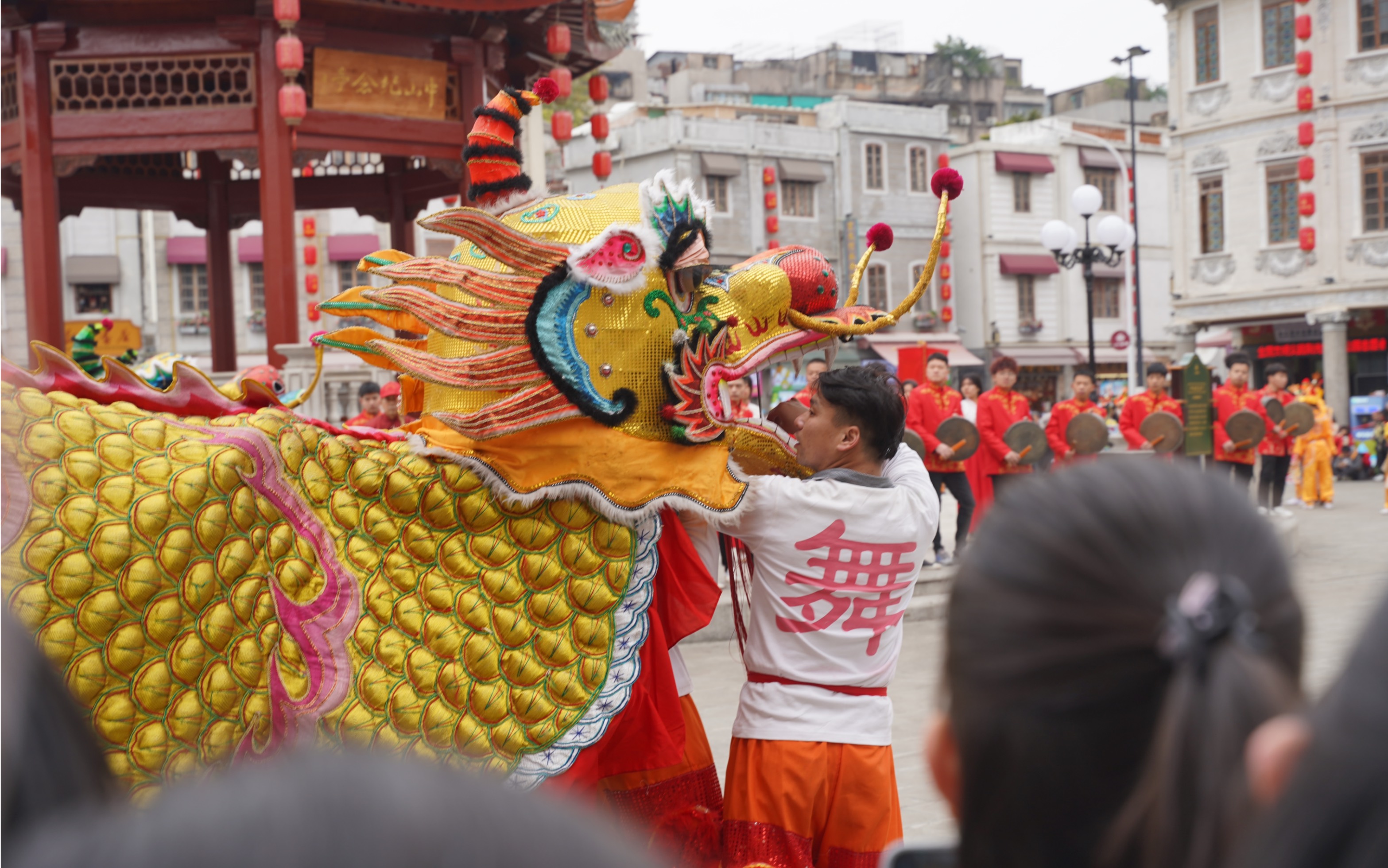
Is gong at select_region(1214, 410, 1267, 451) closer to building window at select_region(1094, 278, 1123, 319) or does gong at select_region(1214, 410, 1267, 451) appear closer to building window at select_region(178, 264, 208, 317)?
building window at select_region(178, 264, 208, 317)

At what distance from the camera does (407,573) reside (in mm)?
2385

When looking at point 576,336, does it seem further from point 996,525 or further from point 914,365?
point 914,365

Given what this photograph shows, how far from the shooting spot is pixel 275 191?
6.59 m

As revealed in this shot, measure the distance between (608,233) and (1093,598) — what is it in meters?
1.74

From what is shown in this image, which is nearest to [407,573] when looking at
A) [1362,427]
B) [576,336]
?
[576,336]

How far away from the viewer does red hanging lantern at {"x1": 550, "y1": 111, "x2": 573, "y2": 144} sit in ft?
26.2

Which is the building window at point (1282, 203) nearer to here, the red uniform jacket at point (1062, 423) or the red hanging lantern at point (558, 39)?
the red uniform jacket at point (1062, 423)

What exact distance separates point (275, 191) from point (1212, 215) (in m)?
19.1

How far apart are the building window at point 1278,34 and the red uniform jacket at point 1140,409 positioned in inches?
539

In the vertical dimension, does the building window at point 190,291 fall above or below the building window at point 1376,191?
below

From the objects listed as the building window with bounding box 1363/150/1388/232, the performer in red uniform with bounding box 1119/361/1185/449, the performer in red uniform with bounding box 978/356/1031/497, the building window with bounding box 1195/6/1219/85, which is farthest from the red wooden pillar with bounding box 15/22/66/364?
the building window with bounding box 1195/6/1219/85

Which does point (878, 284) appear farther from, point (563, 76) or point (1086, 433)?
point (563, 76)

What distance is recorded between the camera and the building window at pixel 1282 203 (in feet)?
68.0

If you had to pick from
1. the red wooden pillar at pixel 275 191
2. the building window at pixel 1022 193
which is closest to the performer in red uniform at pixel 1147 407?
the red wooden pillar at pixel 275 191
